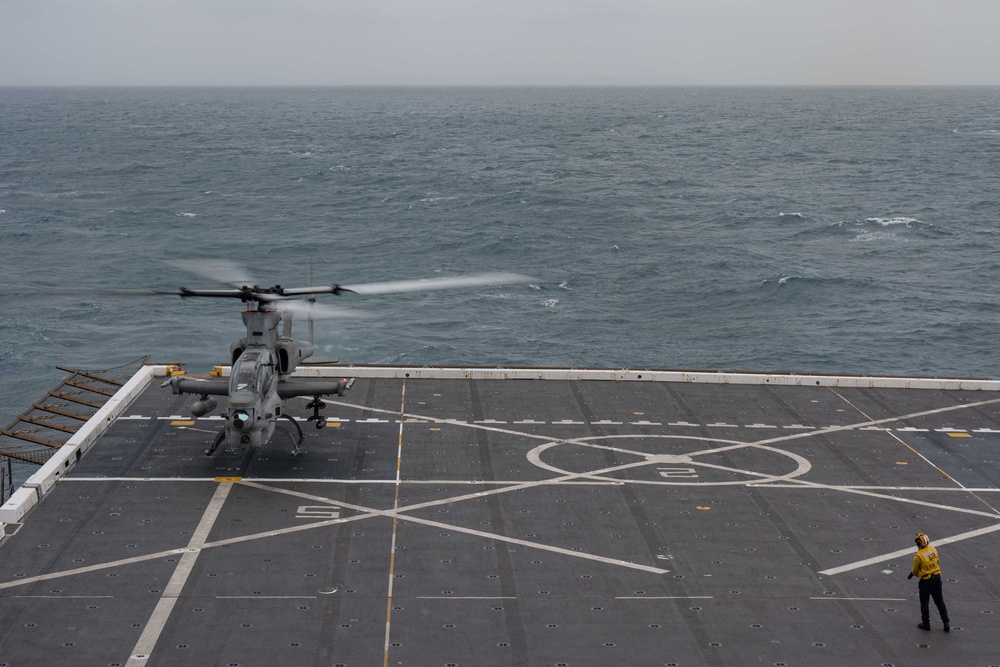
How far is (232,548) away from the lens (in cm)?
2716

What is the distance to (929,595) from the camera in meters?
23.8

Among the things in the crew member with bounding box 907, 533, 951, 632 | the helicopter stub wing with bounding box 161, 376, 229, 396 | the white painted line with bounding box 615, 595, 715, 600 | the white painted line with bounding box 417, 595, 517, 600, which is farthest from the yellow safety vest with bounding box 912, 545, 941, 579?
the helicopter stub wing with bounding box 161, 376, 229, 396

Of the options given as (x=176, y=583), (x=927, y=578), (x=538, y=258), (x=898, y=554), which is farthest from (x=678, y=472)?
(x=538, y=258)

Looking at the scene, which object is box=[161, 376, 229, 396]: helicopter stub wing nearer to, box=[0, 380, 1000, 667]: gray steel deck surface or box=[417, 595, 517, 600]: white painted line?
box=[0, 380, 1000, 667]: gray steel deck surface

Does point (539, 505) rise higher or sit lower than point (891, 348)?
higher

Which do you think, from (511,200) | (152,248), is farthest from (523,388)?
(511,200)

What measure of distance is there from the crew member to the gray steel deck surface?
47 centimetres

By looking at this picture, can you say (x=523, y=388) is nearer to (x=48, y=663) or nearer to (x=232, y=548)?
(x=232, y=548)

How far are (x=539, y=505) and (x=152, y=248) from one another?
270ft

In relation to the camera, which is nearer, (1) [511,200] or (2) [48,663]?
(2) [48,663]

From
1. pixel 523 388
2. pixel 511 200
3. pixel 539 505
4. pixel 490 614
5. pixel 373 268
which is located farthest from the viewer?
pixel 511 200

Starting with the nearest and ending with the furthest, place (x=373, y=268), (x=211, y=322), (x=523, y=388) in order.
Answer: (x=523, y=388) < (x=211, y=322) < (x=373, y=268)

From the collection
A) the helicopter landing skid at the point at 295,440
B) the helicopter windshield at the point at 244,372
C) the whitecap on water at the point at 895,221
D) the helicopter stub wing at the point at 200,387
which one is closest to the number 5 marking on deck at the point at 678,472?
the helicopter landing skid at the point at 295,440

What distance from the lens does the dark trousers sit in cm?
2297
